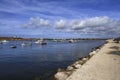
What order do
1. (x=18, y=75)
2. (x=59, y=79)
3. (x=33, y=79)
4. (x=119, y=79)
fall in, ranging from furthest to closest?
1. (x=18, y=75)
2. (x=33, y=79)
3. (x=59, y=79)
4. (x=119, y=79)

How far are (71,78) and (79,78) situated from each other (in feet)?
2.88

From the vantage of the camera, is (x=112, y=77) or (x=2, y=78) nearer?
(x=112, y=77)

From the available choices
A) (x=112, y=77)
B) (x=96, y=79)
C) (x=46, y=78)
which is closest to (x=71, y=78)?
(x=96, y=79)

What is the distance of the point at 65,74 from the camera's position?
25.0 m

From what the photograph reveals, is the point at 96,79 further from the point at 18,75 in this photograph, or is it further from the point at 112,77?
the point at 18,75

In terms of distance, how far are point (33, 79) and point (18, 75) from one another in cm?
342

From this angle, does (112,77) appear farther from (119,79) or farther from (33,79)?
(33,79)

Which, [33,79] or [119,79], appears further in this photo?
[33,79]

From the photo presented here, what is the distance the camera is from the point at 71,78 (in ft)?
66.4

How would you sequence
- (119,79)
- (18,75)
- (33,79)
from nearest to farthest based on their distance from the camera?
(119,79)
(33,79)
(18,75)

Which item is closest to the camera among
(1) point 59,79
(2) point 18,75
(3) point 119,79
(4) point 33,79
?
(3) point 119,79

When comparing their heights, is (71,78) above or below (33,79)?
above

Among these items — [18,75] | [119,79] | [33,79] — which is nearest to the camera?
[119,79]

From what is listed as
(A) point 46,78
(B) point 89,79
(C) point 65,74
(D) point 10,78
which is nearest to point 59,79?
(C) point 65,74
